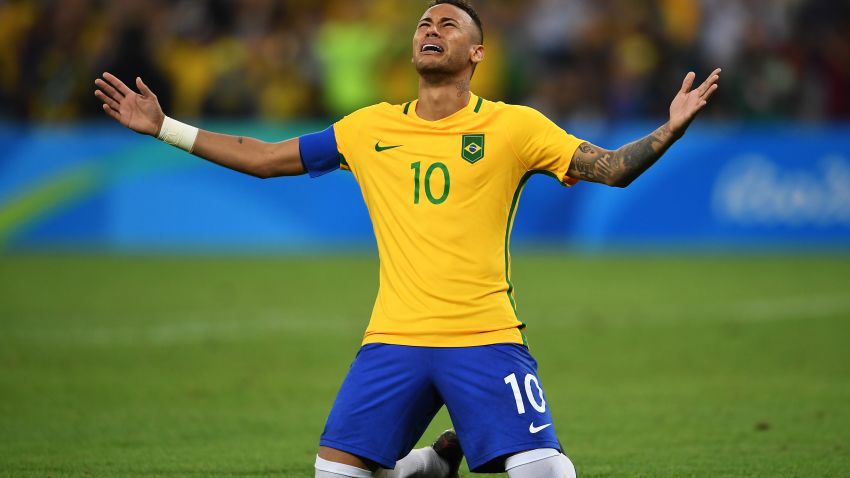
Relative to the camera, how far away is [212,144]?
5742 mm

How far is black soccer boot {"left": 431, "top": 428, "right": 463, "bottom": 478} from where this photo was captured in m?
6.23

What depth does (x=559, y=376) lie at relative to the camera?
9672mm

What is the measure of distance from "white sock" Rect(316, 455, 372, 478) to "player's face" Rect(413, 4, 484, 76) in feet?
5.29

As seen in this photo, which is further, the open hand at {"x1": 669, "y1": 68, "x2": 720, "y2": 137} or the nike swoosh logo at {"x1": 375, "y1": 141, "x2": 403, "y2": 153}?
the nike swoosh logo at {"x1": 375, "y1": 141, "x2": 403, "y2": 153}

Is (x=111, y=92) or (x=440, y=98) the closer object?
(x=440, y=98)

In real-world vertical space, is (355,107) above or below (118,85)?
above

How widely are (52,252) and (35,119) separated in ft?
6.77

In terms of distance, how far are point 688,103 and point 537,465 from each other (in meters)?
1.52

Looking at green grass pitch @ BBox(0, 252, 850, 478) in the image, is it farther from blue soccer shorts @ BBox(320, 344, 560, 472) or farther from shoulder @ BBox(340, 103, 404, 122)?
shoulder @ BBox(340, 103, 404, 122)

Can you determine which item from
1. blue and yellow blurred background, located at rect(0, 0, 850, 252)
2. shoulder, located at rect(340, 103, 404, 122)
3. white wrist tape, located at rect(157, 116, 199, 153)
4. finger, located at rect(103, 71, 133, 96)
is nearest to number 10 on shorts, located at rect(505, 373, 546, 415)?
shoulder, located at rect(340, 103, 404, 122)

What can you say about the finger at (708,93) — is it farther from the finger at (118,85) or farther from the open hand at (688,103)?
the finger at (118,85)

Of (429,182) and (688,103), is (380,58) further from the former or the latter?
(688,103)

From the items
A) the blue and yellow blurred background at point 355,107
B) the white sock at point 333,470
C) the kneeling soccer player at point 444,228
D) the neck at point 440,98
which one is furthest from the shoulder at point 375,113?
the blue and yellow blurred background at point 355,107

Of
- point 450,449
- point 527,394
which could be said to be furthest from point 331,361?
point 527,394
